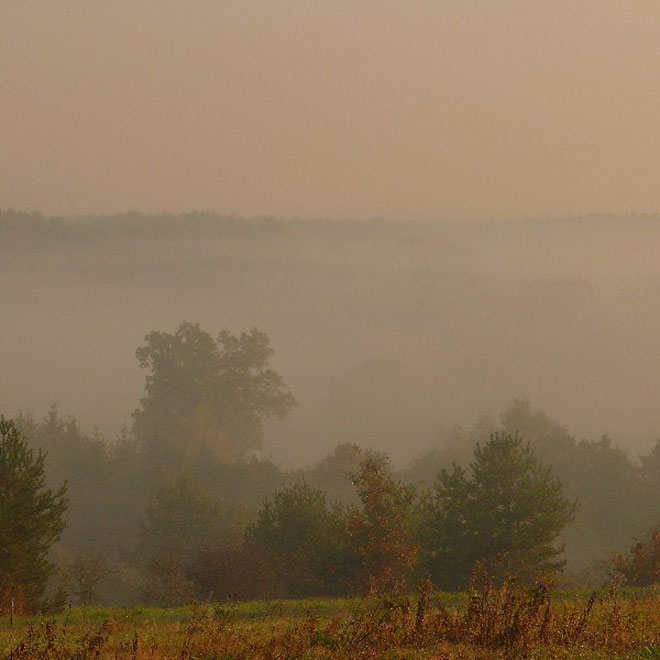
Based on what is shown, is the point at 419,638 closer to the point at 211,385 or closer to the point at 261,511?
the point at 261,511

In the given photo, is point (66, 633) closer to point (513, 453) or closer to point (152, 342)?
point (513, 453)

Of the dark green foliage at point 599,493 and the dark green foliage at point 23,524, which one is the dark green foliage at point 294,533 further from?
the dark green foliage at point 599,493

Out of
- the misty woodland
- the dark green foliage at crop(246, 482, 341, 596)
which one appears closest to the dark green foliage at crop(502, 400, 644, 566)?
the misty woodland

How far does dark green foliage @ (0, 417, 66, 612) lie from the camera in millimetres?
32375

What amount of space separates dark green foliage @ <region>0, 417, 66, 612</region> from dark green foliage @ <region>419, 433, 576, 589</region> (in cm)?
2208

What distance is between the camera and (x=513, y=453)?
5072cm

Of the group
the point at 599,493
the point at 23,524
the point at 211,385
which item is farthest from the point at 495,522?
the point at 211,385

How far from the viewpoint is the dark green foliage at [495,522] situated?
1865 inches

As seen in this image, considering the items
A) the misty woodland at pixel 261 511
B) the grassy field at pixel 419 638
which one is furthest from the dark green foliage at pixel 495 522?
the grassy field at pixel 419 638

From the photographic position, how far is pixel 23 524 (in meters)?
Result: 33.0

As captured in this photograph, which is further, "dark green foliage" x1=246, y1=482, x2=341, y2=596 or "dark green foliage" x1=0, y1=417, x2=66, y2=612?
"dark green foliage" x1=246, y1=482, x2=341, y2=596

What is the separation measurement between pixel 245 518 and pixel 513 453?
122ft

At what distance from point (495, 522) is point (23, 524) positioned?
25130mm

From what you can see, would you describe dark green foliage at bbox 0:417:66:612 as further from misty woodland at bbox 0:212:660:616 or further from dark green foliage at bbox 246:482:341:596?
dark green foliage at bbox 246:482:341:596
